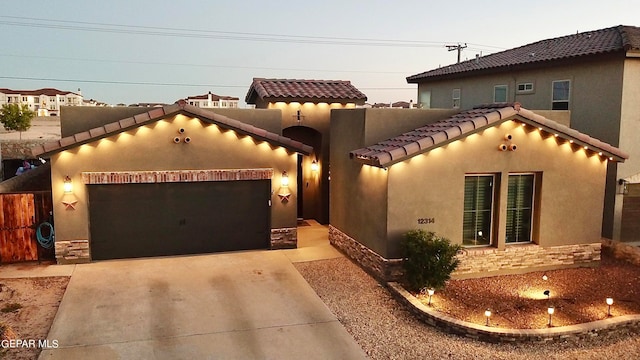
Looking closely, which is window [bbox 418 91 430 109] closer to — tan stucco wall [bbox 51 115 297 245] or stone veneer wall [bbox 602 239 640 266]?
stone veneer wall [bbox 602 239 640 266]

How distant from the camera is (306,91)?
17.6 metres

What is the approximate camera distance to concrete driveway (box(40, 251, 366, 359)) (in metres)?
A: 8.01

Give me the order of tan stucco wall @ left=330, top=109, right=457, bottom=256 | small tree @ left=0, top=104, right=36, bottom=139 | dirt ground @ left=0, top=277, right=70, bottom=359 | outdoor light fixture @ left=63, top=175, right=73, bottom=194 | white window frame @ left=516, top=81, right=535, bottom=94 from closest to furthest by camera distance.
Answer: dirt ground @ left=0, top=277, right=70, bottom=359 < tan stucco wall @ left=330, top=109, right=457, bottom=256 < outdoor light fixture @ left=63, top=175, right=73, bottom=194 < white window frame @ left=516, top=81, right=535, bottom=94 < small tree @ left=0, top=104, right=36, bottom=139

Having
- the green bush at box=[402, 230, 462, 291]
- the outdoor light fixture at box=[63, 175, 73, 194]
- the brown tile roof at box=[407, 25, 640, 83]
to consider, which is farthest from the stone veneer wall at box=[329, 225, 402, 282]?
the brown tile roof at box=[407, 25, 640, 83]

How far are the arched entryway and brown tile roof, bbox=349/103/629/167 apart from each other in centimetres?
511

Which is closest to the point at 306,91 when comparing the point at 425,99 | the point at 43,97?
the point at 425,99

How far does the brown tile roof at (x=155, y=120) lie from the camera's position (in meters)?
11.8

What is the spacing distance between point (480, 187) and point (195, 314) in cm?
728

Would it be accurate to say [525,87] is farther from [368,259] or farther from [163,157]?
[163,157]

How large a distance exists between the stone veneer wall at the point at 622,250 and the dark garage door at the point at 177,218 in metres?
9.92

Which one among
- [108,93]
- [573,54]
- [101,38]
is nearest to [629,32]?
[573,54]

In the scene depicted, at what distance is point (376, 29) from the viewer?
4141cm

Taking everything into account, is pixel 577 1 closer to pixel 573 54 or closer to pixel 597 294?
pixel 573 54

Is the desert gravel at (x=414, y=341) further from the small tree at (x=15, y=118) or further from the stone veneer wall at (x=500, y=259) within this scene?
the small tree at (x=15, y=118)
